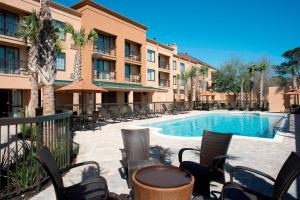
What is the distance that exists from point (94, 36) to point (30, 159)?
1750 centimetres

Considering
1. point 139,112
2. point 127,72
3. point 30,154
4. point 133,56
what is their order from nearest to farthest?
point 30,154, point 139,112, point 127,72, point 133,56

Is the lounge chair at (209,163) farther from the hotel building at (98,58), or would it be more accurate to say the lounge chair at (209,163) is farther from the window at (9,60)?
the window at (9,60)

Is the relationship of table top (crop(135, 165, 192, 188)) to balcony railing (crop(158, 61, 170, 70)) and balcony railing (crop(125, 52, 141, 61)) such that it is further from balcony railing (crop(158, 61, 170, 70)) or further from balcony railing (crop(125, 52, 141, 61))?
balcony railing (crop(158, 61, 170, 70))

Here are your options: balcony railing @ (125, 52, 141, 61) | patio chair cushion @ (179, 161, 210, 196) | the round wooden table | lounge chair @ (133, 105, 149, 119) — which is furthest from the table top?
balcony railing @ (125, 52, 141, 61)

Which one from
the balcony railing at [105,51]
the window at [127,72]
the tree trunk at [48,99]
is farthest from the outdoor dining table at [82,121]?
the window at [127,72]

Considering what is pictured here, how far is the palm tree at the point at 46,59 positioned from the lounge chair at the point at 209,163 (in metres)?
5.03

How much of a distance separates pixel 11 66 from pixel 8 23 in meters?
3.53

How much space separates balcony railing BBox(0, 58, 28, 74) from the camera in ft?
61.2

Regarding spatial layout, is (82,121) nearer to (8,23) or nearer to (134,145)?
(134,145)

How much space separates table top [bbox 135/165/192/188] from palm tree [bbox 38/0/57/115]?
17.7ft

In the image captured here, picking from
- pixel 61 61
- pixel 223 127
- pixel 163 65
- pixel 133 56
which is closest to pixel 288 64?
pixel 163 65

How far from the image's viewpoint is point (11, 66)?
62.7ft

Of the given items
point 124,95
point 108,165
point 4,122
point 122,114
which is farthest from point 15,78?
point 4,122

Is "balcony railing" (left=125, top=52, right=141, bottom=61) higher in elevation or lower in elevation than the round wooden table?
higher
